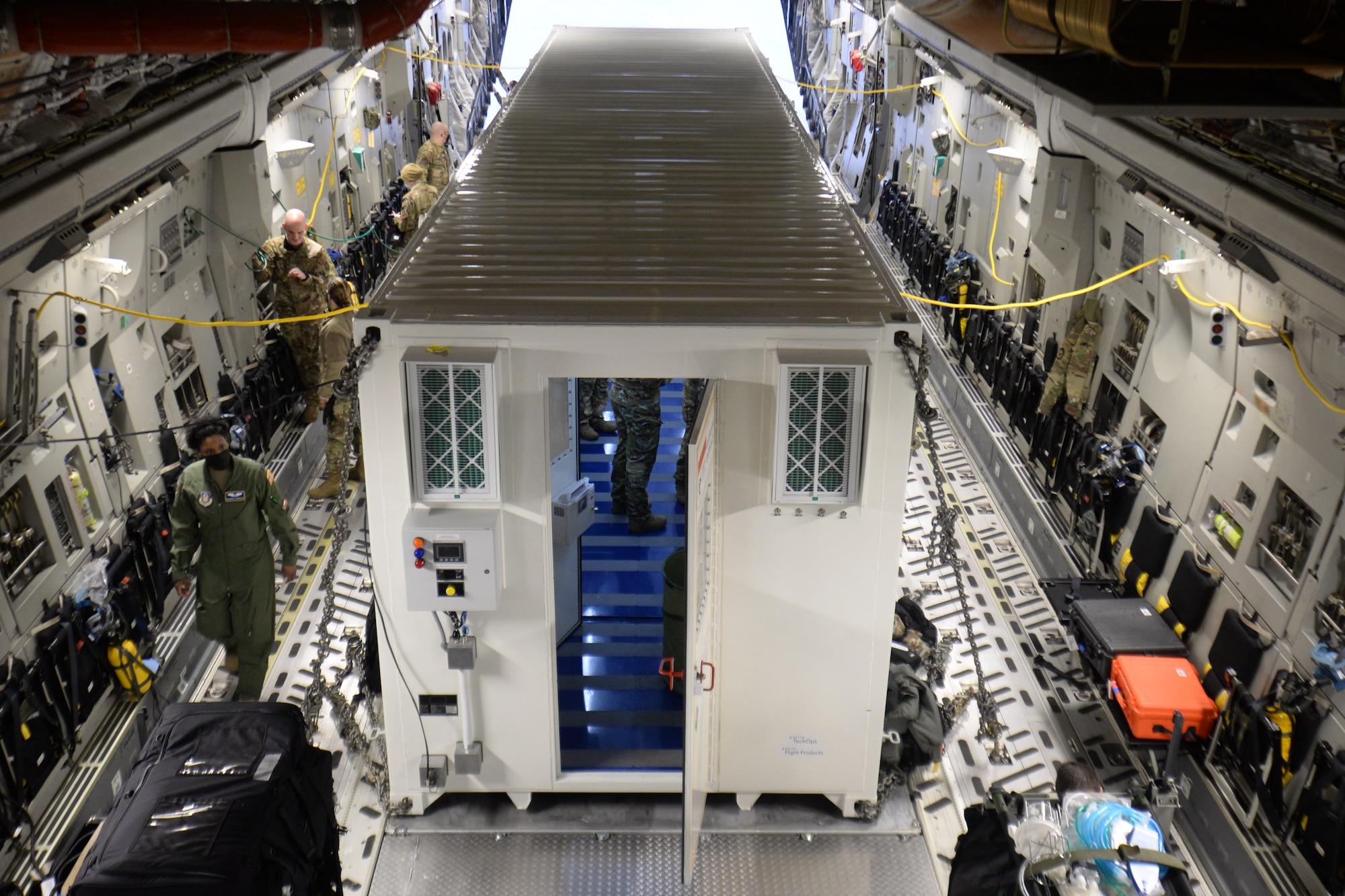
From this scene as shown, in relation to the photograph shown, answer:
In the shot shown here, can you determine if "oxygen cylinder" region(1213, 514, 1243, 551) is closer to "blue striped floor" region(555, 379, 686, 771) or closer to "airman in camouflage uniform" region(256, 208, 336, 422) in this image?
"blue striped floor" region(555, 379, 686, 771)

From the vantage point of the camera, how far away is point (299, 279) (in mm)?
8094

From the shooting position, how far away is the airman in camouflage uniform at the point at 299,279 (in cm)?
801

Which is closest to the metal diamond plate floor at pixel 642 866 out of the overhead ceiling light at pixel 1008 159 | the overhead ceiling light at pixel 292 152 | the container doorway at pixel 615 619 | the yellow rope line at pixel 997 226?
the container doorway at pixel 615 619

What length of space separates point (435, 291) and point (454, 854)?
2.37m

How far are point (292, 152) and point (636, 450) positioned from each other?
372 cm

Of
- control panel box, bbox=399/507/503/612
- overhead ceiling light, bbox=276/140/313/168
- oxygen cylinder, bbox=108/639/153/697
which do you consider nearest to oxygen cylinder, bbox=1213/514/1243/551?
control panel box, bbox=399/507/503/612

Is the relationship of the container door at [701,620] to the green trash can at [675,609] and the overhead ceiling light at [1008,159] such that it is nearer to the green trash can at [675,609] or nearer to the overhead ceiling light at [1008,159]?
the green trash can at [675,609]

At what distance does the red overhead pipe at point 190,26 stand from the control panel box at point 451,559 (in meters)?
1.77

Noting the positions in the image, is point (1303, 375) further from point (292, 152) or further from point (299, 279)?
point (292, 152)

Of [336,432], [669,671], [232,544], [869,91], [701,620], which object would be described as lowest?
[669,671]

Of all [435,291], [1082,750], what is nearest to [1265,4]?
[435,291]

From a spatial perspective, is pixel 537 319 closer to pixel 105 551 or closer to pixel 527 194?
pixel 527 194

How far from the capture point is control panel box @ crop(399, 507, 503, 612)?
4.09 metres

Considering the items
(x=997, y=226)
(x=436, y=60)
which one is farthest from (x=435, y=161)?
(x=997, y=226)
